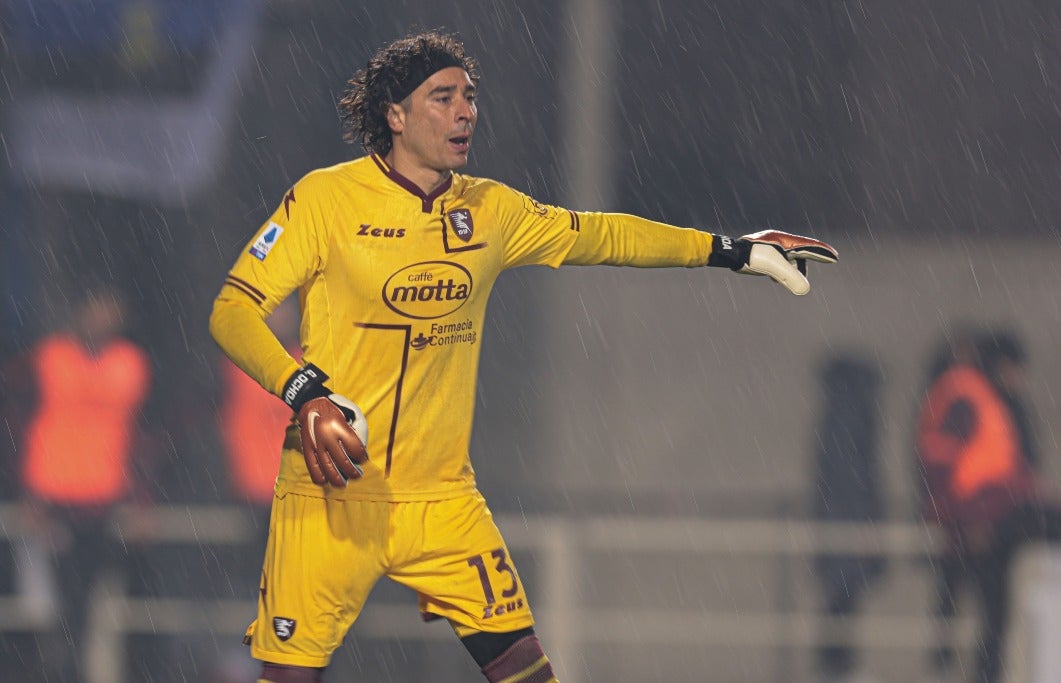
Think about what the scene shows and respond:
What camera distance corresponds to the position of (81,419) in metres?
9.36

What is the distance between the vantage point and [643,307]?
16094 mm

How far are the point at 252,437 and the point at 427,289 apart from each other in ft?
15.9

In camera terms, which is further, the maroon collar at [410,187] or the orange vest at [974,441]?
the orange vest at [974,441]

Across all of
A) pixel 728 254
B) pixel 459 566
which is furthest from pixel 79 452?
pixel 728 254

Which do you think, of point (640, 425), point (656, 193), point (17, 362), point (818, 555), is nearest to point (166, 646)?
point (17, 362)

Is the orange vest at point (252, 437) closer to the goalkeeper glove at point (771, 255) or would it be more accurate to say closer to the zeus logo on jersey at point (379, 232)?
the goalkeeper glove at point (771, 255)

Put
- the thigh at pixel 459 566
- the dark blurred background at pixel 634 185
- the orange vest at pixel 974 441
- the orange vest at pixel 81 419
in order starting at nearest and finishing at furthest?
the thigh at pixel 459 566 < the orange vest at pixel 81 419 < the orange vest at pixel 974 441 < the dark blurred background at pixel 634 185

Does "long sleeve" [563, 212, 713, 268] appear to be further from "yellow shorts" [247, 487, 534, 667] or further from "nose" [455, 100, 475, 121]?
"yellow shorts" [247, 487, 534, 667]

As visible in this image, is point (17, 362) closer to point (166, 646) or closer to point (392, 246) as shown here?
point (166, 646)

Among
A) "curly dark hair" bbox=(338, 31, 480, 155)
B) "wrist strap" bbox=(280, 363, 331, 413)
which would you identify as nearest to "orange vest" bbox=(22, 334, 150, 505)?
"curly dark hair" bbox=(338, 31, 480, 155)

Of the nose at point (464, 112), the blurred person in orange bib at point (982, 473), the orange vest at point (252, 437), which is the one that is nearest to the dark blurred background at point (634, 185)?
the blurred person in orange bib at point (982, 473)

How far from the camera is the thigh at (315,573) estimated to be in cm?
492

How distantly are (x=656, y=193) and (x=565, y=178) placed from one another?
95cm

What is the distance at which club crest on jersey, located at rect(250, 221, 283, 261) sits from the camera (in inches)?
191
